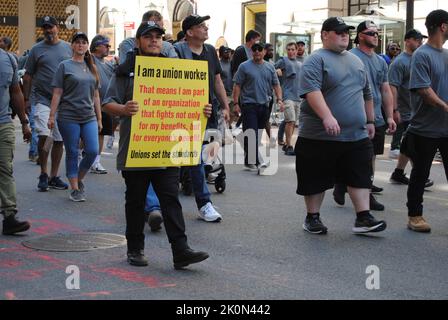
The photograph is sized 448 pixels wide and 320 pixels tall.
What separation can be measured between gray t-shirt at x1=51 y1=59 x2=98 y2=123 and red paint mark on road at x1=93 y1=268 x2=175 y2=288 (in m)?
3.85

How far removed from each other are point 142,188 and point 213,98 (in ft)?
8.88

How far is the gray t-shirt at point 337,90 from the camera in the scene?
7543 millimetres

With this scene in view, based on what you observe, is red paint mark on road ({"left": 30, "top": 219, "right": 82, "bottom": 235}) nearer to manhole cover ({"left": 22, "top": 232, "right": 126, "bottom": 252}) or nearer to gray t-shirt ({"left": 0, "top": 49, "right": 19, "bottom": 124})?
manhole cover ({"left": 22, "top": 232, "right": 126, "bottom": 252})

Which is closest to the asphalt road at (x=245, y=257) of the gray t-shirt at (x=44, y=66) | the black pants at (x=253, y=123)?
the gray t-shirt at (x=44, y=66)

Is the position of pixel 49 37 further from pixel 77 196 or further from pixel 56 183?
pixel 77 196

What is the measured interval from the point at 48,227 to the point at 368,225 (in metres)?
2.96

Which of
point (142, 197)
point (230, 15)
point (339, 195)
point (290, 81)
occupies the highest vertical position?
point (230, 15)

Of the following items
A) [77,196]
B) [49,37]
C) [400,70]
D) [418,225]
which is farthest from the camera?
[400,70]

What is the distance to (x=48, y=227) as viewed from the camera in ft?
26.5

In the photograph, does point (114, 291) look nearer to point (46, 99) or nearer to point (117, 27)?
point (46, 99)

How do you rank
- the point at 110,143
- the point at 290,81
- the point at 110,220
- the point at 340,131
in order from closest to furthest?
1. the point at 340,131
2. the point at 110,220
3. the point at 290,81
4. the point at 110,143

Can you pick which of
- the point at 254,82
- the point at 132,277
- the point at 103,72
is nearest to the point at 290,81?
the point at 254,82

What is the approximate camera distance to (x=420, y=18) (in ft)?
75.3

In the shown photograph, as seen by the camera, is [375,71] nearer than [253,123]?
Yes
